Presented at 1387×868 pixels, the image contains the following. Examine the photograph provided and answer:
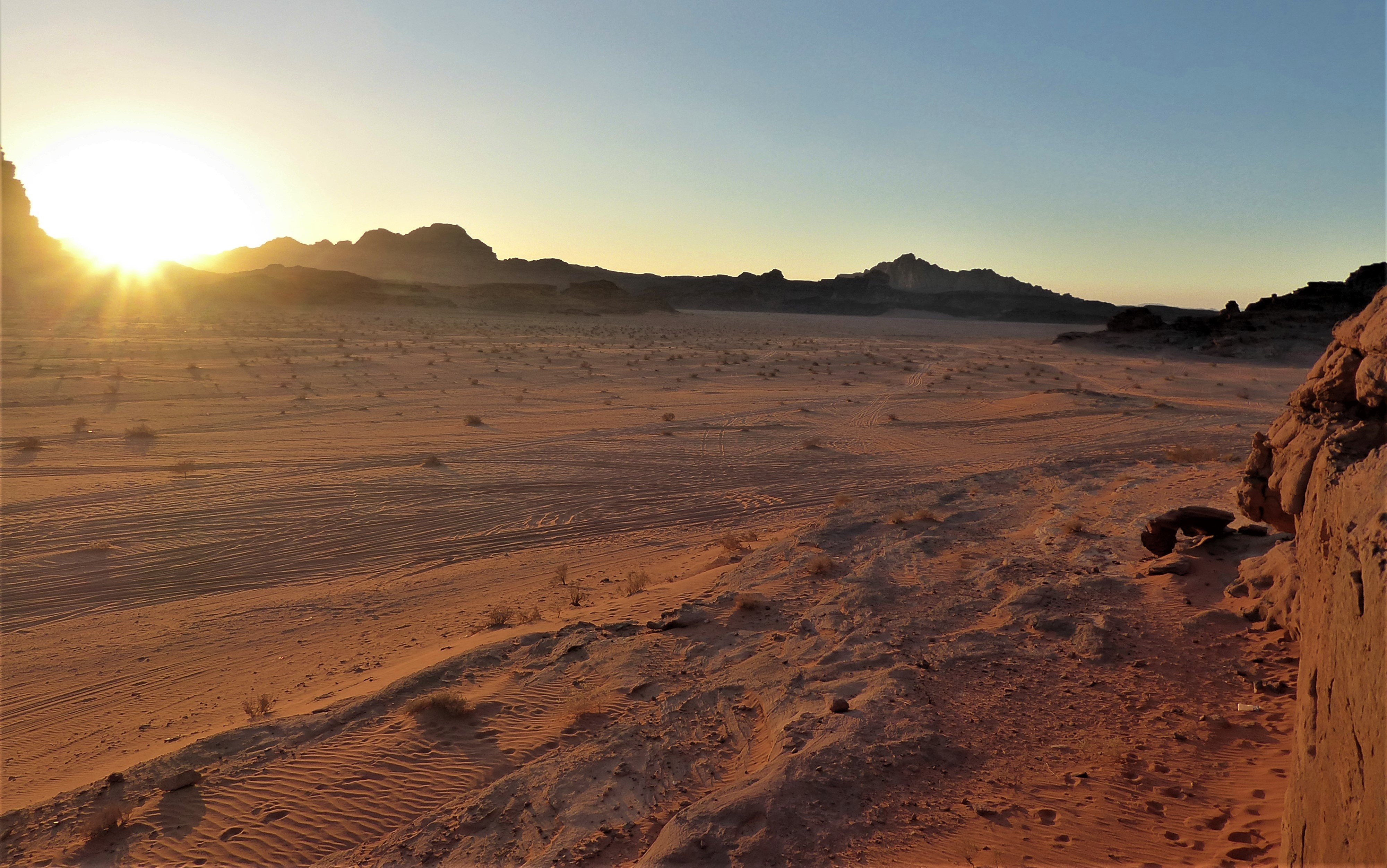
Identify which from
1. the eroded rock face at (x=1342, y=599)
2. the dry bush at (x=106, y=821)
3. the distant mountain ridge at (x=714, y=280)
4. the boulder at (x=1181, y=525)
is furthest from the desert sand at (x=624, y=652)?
the distant mountain ridge at (x=714, y=280)

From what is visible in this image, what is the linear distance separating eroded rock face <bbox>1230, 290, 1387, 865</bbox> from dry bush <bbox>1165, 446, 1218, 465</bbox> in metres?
9.80

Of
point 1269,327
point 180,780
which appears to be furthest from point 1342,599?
point 1269,327

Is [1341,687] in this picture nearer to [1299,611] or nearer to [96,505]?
[1299,611]

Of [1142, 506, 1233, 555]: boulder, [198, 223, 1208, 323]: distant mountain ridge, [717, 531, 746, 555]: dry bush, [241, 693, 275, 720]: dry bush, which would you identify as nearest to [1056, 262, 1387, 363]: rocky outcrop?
[1142, 506, 1233, 555]: boulder

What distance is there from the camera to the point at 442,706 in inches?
227

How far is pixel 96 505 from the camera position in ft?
36.4

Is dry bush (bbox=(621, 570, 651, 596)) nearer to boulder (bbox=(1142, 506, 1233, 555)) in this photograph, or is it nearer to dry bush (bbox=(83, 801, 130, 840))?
dry bush (bbox=(83, 801, 130, 840))

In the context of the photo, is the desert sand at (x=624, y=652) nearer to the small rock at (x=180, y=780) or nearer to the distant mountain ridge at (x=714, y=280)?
the small rock at (x=180, y=780)

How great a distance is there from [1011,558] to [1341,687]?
6.00 meters

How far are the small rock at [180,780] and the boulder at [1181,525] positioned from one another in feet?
28.9

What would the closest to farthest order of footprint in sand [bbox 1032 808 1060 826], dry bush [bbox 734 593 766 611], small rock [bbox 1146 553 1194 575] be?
1. footprint in sand [bbox 1032 808 1060 826]
2. dry bush [bbox 734 593 766 611]
3. small rock [bbox 1146 553 1194 575]

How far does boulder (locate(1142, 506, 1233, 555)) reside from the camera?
8492 mm

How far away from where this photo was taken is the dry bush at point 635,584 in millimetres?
8664

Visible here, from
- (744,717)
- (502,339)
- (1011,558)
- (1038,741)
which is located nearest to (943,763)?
(1038,741)
